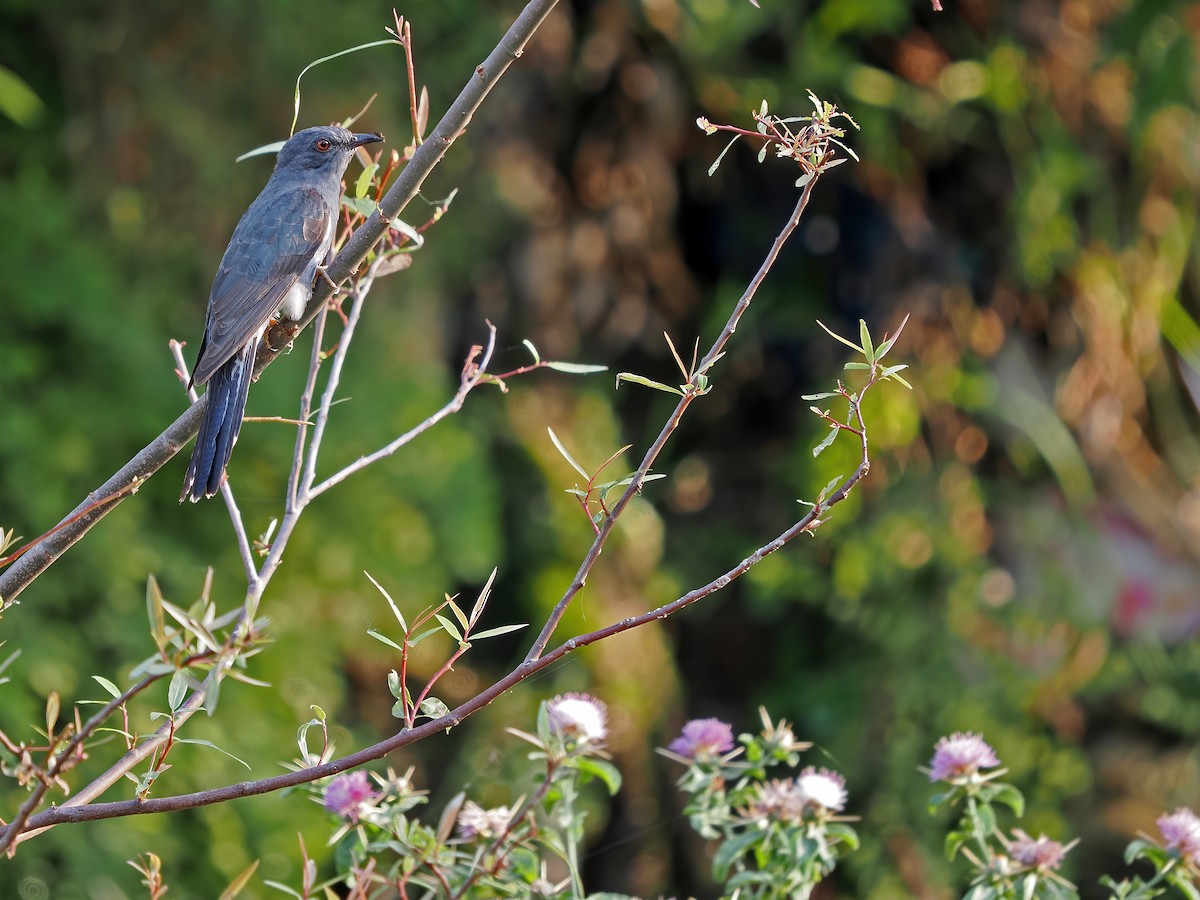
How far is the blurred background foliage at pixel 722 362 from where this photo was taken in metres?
3.86

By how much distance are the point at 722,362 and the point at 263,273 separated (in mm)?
2900

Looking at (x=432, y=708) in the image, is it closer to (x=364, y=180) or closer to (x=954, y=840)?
(x=364, y=180)

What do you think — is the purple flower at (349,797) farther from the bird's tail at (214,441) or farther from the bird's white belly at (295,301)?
the bird's white belly at (295,301)

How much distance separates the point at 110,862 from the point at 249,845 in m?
0.36

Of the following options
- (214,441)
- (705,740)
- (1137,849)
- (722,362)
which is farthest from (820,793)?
(722,362)

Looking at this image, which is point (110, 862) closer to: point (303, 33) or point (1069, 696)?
point (303, 33)

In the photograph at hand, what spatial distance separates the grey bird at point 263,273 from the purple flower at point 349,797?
1.44 ft

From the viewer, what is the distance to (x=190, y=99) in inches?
156

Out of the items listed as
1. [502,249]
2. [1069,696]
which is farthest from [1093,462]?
[502,249]

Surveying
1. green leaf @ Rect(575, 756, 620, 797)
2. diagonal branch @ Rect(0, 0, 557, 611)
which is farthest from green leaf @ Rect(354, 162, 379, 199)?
green leaf @ Rect(575, 756, 620, 797)

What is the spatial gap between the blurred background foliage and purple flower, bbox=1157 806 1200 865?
245 cm

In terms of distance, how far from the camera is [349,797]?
5.63 feet

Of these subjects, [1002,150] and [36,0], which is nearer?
[36,0]

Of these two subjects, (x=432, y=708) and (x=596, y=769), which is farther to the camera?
(x=596, y=769)
